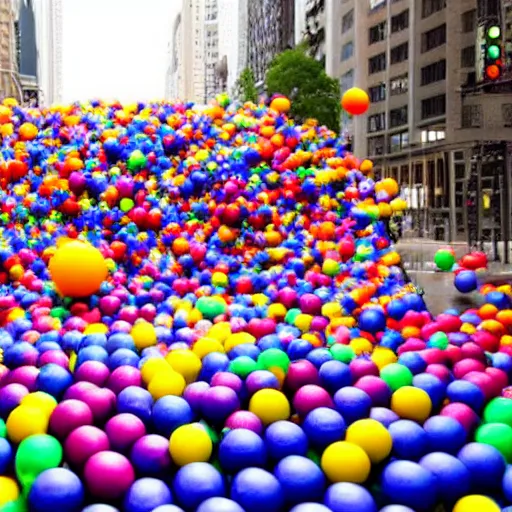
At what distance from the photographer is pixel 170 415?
2.80 metres

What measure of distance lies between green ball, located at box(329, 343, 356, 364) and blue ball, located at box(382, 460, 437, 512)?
1007mm

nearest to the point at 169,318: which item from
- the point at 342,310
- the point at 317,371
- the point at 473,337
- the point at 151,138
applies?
the point at 342,310

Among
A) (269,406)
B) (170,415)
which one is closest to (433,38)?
(269,406)

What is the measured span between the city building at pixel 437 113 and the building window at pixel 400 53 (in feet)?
0.04

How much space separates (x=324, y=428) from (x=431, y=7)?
604 cm

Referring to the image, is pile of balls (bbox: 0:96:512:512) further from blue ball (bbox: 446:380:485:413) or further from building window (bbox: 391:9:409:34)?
building window (bbox: 391:9:409:34)

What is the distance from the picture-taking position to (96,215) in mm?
5473

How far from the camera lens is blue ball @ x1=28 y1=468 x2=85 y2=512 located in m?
2.35

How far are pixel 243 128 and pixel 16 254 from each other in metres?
2.45

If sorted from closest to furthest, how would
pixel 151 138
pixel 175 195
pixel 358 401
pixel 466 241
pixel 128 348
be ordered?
pixel 358 401 < pixel 128 348 < pixel 175 195 < pixel 151 138 < pixel 466 241

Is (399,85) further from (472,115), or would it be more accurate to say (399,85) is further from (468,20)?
(472,115)

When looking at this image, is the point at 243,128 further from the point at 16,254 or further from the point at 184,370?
the point at 184,370

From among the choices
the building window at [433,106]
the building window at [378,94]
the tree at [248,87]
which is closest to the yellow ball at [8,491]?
the building window at [433,106]

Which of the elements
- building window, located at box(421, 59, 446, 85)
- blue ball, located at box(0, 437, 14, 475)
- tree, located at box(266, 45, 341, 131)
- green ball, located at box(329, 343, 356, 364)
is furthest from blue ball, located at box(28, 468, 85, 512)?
tree, located at box(266, 45, 341, 131)
